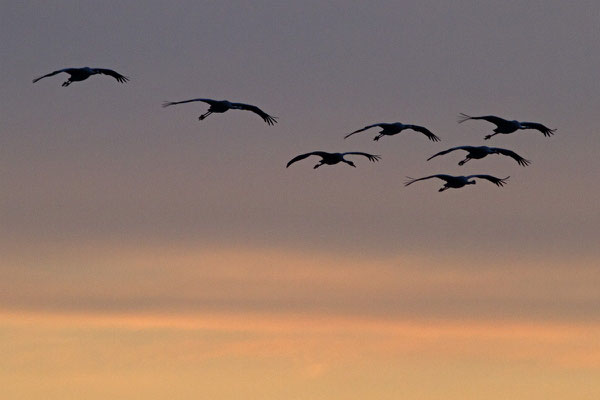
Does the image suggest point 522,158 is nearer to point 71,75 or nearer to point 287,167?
point 287,167

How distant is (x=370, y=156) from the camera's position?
A: 16212cm

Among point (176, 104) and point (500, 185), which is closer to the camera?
point (176, 104)

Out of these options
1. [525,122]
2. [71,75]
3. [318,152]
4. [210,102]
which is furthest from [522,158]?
[71,75]

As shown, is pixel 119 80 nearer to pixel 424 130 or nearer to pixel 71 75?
pixel 71 75

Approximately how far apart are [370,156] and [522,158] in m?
12.8

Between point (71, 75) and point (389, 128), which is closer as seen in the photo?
point (71, 75)

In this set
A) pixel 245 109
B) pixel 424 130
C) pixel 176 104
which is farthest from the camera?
pixel 424 130

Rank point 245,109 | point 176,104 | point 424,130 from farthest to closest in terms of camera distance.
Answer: point 424,130 < point 245,109 < point 176,104

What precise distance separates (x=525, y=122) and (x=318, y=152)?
17.6 metres

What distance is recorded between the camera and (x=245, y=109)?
506 feet

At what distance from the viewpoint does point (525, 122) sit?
6314 inches

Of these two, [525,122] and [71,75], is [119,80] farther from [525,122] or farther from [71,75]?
[525,122]

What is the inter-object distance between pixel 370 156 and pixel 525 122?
13244 mm

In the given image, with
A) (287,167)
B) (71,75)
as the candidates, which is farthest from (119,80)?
(287,167)
